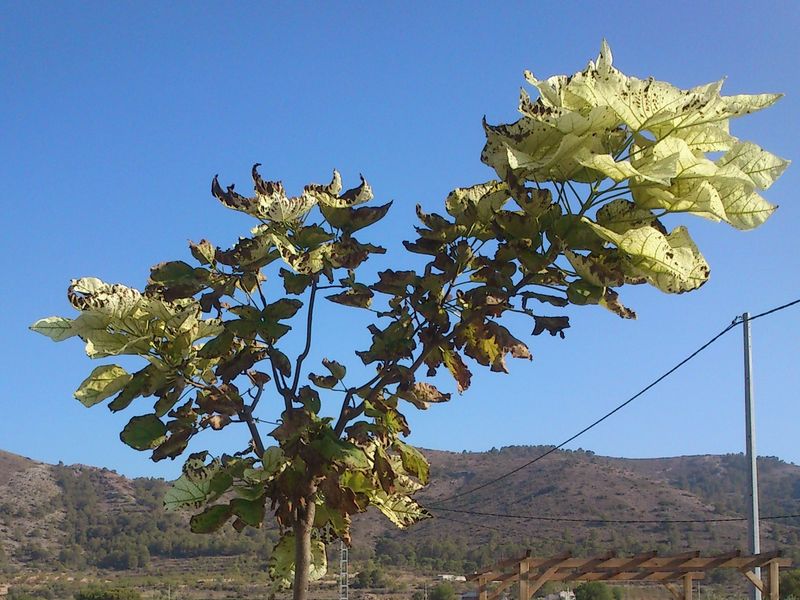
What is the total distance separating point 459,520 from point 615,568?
4413 centimetres

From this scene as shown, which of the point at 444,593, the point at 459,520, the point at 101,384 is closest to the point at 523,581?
the point at 101,384

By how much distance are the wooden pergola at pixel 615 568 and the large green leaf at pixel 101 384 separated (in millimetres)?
6715

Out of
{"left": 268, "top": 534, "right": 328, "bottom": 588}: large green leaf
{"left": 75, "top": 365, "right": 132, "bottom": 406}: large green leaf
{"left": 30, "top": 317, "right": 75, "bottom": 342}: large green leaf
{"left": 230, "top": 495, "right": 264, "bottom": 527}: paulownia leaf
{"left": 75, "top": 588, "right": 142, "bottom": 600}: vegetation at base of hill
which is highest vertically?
{"left": 30, "top": 317, "right": 75, "bottom": 342}: large green leaf

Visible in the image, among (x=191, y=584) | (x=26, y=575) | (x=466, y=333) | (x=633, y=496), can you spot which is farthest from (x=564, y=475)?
(x=466, y=333)

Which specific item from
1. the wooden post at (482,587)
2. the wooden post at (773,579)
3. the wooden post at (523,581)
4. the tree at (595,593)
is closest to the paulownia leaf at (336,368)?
the wooden post at (523,581)

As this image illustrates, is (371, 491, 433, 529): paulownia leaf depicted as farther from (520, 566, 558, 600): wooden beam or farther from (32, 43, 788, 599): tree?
(520, 566, 558, 600): wooden beam

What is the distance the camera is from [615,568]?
882 cm

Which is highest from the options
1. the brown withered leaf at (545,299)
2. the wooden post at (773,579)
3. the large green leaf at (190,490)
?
the brown withered leaf at (545,299)

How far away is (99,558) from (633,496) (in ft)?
97.1

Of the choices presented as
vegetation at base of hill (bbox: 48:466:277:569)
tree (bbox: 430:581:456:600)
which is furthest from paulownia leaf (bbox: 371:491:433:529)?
vegetation at base of hill (bbox: 48:466:277:569)

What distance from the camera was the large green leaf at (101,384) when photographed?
2.04 metres

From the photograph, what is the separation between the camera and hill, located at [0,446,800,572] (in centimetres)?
4631

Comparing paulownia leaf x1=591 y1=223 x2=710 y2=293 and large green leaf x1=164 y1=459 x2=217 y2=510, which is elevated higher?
paulownia leaf x1=591 y1=223 x2=710 y2=293

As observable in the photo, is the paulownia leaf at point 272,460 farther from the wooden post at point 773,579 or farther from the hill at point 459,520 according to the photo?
the hill at point 459,520
